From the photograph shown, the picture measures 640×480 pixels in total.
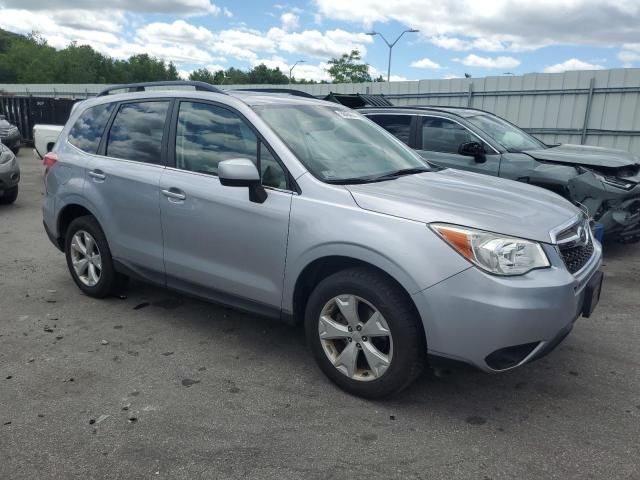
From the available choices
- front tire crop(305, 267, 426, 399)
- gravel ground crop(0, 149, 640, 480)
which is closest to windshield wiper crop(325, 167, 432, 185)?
front tire crop(305, 267, 426, 399)

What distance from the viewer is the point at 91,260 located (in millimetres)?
4750

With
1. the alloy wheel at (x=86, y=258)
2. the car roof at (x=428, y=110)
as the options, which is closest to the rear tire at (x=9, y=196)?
the alloy wheel at (x=86, y=258)

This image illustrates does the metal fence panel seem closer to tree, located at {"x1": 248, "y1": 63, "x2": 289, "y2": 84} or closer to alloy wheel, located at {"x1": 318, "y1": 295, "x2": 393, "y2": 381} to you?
alloy wheel, located at {"x1": 318, "y1": 295, "x2": 393, "y2": 381}

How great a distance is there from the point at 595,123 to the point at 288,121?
10370 mm

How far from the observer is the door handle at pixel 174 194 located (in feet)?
12.6

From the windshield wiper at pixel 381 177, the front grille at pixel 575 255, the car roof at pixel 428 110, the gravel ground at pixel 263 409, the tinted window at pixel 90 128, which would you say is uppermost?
the car roof at pixel 428 110

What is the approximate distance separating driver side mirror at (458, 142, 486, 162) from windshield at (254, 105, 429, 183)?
270 centimetres

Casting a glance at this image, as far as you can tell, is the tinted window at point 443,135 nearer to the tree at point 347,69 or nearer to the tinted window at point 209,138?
the tinted window at point 209,138

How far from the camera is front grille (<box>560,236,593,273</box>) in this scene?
120 inches

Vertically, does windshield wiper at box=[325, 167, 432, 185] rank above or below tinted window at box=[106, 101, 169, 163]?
below

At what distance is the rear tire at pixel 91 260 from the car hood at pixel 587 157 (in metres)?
5.16

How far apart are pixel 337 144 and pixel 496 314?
5.51ft

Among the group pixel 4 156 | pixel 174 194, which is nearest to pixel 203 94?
pixel 174 194

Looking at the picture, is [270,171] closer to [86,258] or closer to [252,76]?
[86,258]
